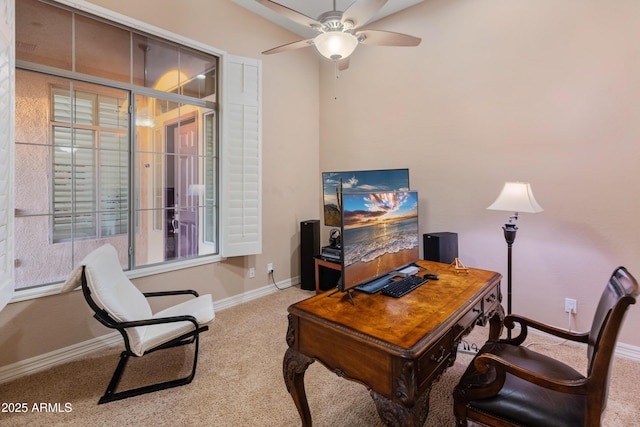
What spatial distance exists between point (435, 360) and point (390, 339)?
24cm

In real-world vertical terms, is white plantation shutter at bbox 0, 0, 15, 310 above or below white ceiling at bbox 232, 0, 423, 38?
below

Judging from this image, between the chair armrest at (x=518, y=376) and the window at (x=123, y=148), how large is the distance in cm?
266

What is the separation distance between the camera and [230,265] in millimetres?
3479

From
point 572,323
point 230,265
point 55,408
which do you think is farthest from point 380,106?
point 55,408

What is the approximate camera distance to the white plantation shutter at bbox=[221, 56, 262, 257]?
3266 millimetres

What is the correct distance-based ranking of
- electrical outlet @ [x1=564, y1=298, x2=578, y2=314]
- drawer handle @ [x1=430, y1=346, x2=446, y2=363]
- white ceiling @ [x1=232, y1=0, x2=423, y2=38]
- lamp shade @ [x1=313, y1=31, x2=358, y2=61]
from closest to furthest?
drawer handle @ [x1=430, y1=346, x2=446, y2=363], lamp shade @ [x1=313, y1=31, x2=358, y2=61], electrical outlet @ [x1=564, y1=298, x2=578, y2=314], white ceiling @ [x1=232, y1=0, x2=423, y2=38]

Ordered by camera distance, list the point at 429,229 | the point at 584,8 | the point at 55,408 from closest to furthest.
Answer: the point at 55,408, the point at 584,8, the point at 429,229

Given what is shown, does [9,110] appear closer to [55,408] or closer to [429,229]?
[55,408]

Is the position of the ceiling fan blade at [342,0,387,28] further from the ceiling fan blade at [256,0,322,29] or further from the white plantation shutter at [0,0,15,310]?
the white plantation shutter at [0,0,15,310]

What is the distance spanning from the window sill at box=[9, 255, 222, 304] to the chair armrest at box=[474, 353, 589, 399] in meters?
2.74

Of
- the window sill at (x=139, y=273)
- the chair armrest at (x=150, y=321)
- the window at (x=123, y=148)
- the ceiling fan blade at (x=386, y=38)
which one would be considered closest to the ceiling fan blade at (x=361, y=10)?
the ceiling fan blade at (x=386, y=38)

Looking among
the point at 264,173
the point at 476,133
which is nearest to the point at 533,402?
the point at 476,133

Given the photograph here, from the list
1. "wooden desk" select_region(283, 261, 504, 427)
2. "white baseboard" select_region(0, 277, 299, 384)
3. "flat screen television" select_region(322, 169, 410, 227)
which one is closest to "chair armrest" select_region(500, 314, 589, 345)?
"wooden desk" select_region(283, 261, 504, 427)

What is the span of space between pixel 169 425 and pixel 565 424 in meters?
1.95
